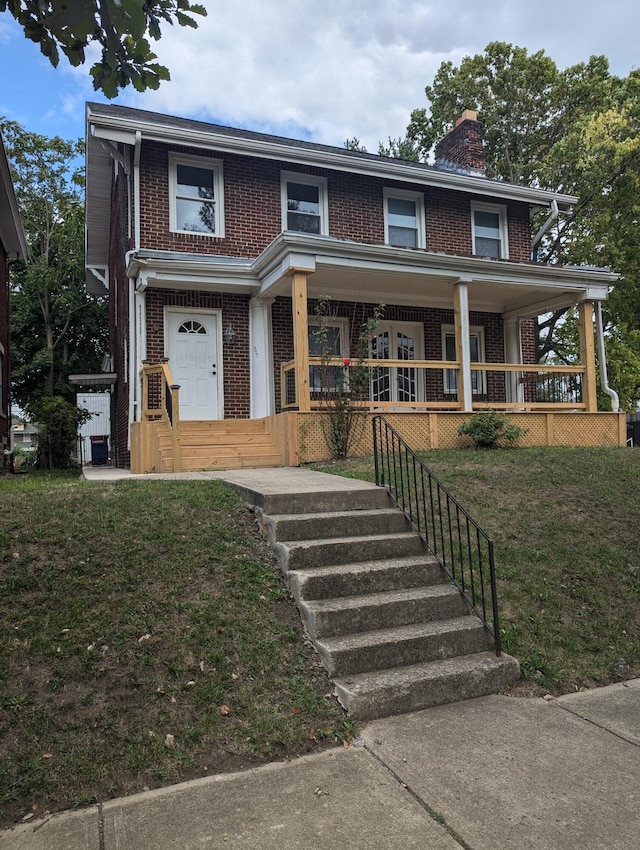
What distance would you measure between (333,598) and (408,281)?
27.3ft

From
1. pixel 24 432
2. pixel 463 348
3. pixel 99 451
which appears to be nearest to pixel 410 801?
pixel 463 348

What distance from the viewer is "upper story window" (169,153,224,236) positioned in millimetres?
12062

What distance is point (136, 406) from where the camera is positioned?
444 inches

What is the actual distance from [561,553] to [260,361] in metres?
7.35

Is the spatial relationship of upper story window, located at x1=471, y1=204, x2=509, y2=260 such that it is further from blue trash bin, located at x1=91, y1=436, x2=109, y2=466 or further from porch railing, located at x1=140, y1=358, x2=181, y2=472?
blue trash bin, located at x1=91, y1=436, x2=109, y2=466

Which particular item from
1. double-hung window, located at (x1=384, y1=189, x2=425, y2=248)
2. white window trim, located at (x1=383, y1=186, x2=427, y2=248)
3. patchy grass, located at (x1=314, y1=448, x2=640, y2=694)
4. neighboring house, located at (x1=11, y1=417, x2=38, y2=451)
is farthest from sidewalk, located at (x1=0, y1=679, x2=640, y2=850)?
neighboring house, located at (x1=11, y1=417, x2=38, y2=451)

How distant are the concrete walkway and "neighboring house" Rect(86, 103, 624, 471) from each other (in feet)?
20.3

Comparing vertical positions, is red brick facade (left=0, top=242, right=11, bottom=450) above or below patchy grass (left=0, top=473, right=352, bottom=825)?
above

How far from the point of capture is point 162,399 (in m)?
10.2

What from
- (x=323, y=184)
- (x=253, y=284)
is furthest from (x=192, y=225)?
(x=323, y=184)

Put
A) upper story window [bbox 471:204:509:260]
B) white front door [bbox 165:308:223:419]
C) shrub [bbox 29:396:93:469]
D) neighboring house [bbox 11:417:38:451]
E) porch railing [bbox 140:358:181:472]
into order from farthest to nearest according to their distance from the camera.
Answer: neighboring house [bbox 11:417:38:451] < shrub [bbox 29:396:93:469] < upper story window [bbox 471:204:509:260] < white front door [bbox 165:308:223:419] < porch railing [bbox 140:358:181:472]

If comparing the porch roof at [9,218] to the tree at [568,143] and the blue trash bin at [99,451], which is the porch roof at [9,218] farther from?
the tree at [568,143]

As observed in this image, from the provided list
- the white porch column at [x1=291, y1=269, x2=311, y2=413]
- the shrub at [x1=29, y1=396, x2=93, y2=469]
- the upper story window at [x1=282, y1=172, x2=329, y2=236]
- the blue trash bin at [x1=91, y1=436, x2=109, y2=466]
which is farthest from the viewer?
the blue trash bin at [x1=91, y1=436, x2=109, y2=466]

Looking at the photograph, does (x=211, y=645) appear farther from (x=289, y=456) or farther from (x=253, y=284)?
(x=253, y=284)
